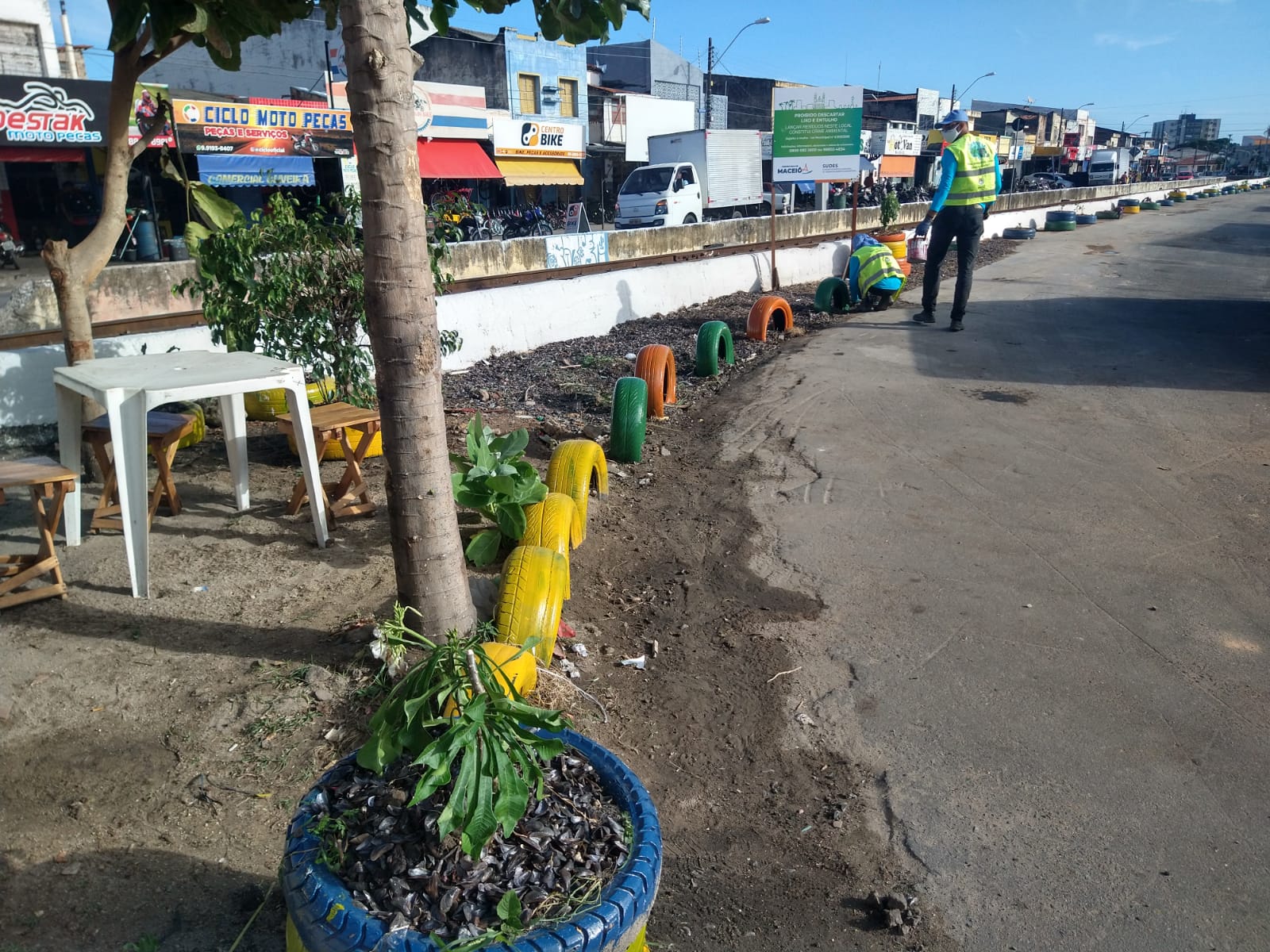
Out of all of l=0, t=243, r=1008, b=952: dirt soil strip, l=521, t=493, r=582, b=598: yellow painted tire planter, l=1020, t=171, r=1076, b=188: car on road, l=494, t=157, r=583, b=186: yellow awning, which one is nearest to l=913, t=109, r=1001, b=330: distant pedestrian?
l=0, t=243, r=1008, b=952: dirt soil strip

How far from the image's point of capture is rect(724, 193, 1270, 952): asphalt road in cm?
286

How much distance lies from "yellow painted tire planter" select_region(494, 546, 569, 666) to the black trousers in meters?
9.00

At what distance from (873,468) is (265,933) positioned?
5.22 metres

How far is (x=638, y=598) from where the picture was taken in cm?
473

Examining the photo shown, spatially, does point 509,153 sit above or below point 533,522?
above

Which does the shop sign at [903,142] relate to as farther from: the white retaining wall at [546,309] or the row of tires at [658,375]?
the row of tires at [658,375]

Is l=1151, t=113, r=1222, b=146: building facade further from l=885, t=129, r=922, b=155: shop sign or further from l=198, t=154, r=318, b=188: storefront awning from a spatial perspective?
l=198, t=154, r=318, b=188: storefront awning

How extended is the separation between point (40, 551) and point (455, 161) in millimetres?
31268

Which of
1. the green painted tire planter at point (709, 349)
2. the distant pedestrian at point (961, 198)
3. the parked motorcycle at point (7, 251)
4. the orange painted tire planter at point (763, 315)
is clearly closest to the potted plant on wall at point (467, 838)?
the green painted tire planter at point (709, 349)

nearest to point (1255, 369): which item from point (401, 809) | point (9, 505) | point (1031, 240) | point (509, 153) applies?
point (401, 809)

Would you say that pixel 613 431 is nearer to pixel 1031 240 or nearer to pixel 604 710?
pixel 604 710

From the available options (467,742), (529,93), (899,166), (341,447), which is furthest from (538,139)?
(467,742)

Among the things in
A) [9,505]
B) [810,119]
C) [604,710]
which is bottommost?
[604,710]

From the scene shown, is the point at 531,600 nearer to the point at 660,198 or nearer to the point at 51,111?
the point at 660,198
